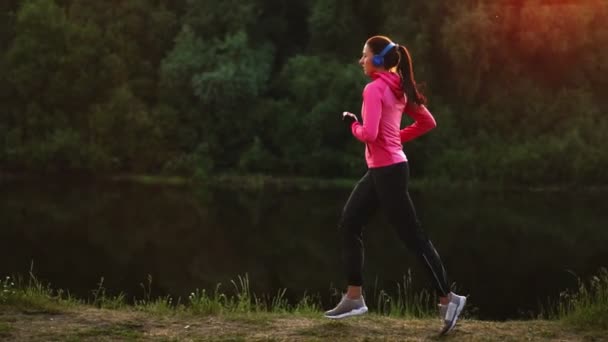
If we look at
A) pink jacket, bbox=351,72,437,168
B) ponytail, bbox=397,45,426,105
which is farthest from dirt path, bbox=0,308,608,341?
ponytail, bbox=397,45,426,105

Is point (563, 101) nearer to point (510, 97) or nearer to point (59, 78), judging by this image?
point (510, 97)

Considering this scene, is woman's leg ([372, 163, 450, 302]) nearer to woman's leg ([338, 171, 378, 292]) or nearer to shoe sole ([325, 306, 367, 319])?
woman's leg ([338, 171, 378, 292])

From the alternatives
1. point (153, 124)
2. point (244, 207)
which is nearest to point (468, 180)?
point (244, 207)

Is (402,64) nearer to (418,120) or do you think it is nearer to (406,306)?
(418,120)

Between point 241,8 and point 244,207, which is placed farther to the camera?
point 241,8

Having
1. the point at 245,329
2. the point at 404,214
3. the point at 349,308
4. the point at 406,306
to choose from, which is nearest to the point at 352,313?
the point at 349,308

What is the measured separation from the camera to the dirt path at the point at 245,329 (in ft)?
19.7

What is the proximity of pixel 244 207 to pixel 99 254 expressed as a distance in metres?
12.6

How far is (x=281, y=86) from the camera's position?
46.7m

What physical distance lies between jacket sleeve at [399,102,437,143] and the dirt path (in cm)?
139

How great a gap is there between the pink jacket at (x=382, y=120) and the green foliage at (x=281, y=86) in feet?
113

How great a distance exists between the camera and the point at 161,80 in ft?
152

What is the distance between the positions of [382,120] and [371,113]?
0.14 metres

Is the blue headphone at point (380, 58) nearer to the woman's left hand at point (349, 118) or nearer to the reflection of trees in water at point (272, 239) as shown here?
the woman's left hand at point (349, 118)
